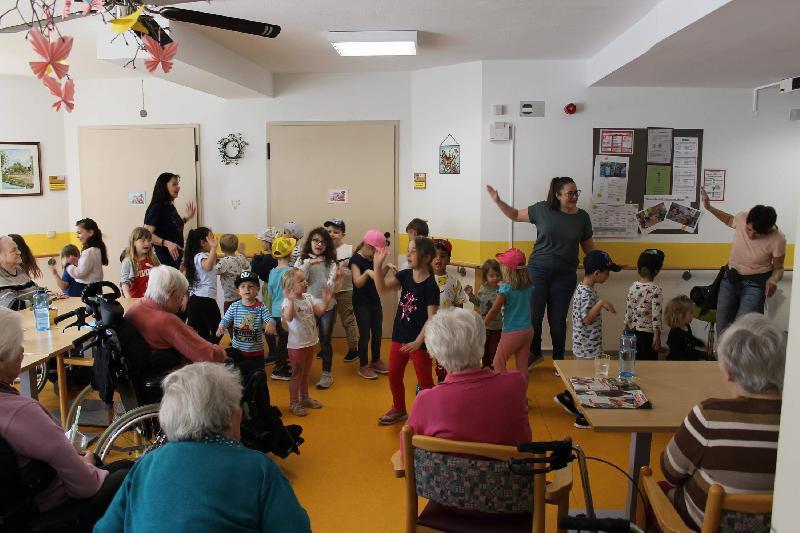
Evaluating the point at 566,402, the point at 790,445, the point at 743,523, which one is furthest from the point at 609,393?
the point at 566,402

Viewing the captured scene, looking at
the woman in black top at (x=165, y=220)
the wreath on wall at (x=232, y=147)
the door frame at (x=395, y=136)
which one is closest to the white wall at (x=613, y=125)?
the door frame at (x=395, y=136)

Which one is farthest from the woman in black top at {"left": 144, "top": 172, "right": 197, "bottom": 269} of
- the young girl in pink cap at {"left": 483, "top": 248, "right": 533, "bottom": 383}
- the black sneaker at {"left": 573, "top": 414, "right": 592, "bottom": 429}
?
the black sneaker at {"left": 573, "top": 414, "right": 592, "bottom": 429}

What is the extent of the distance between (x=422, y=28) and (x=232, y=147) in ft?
8.97

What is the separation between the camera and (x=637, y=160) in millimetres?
5465

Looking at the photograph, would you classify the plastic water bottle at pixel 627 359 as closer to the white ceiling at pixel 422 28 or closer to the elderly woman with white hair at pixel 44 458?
the elderly woman with white hair at pixel 44 458

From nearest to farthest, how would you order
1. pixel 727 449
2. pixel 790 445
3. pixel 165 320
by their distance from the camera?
pixel 790 445
pixel 727 449
pixel 165 320

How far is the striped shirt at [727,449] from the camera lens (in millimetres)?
1655

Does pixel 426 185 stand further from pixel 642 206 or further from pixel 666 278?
pixel 666 278

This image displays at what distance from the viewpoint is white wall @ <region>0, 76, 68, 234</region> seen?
6.31 m

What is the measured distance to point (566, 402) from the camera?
13.7 ft

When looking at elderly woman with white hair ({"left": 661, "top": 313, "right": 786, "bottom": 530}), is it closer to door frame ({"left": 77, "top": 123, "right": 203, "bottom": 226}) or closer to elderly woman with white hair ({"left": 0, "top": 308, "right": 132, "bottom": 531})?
elderly woman with white hair ({"left": 0, "top": 308, "right": 132, "bottom": 531})

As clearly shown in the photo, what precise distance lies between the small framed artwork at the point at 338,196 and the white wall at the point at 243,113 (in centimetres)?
38

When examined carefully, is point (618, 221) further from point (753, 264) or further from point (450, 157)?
Result: point (450, 157)

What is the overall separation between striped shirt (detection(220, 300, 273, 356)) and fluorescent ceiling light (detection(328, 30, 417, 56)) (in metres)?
2.14
